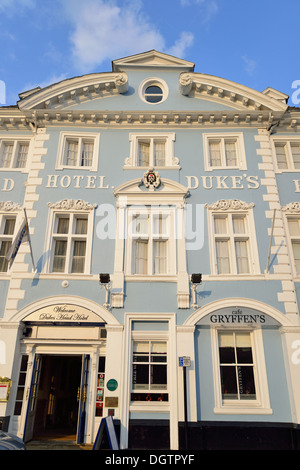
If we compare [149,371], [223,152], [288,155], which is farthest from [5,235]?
[288,155]

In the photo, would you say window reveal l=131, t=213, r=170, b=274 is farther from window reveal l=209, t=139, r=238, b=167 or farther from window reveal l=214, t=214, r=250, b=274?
window reveal l=209, t=139, r=238, b=167

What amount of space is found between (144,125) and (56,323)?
9.18 meters

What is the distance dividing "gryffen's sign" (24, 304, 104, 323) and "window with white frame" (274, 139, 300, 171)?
33.1 ft

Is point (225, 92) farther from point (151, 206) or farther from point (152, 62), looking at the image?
point (151, 206)

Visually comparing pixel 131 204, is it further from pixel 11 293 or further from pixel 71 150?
pixel 11 293

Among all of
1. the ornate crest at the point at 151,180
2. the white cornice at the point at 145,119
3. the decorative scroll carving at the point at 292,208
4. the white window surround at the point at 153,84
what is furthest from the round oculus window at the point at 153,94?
the decorative scroll carving at the point at 292,208

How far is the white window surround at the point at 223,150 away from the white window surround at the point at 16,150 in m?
7.81

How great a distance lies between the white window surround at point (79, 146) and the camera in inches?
572

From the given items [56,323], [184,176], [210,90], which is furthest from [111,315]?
[210,90]

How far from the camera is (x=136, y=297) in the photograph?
12406mm

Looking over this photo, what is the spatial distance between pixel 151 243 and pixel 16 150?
24.7ft

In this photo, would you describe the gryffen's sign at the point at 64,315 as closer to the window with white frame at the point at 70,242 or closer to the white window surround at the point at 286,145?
the window with white frame at the point at 70,242

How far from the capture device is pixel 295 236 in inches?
537
